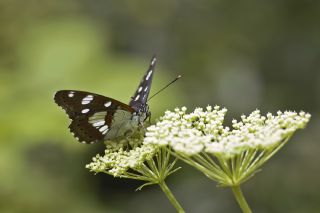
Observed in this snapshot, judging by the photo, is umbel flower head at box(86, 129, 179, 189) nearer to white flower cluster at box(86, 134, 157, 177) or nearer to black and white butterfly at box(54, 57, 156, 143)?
white flower cluster at box(86, 134, 157, 177)

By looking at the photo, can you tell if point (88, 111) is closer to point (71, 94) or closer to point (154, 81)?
point (71, 94)

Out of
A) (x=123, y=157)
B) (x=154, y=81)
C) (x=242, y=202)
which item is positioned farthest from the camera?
(x=154, y=81)

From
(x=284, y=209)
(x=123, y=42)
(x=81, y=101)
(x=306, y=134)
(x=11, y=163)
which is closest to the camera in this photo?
(x=81, y=101)

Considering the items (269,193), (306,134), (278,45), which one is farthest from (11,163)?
(278,45)

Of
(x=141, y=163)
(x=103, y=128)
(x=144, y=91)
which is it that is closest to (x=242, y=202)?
(x=141, y=163)

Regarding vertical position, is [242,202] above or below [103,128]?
below

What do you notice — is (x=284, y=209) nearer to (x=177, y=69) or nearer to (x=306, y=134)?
(x=306, y=134)

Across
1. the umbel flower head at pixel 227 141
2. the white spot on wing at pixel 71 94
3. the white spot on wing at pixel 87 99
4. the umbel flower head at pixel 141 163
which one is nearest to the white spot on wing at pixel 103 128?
the white spot on wing at pixel 87 99
